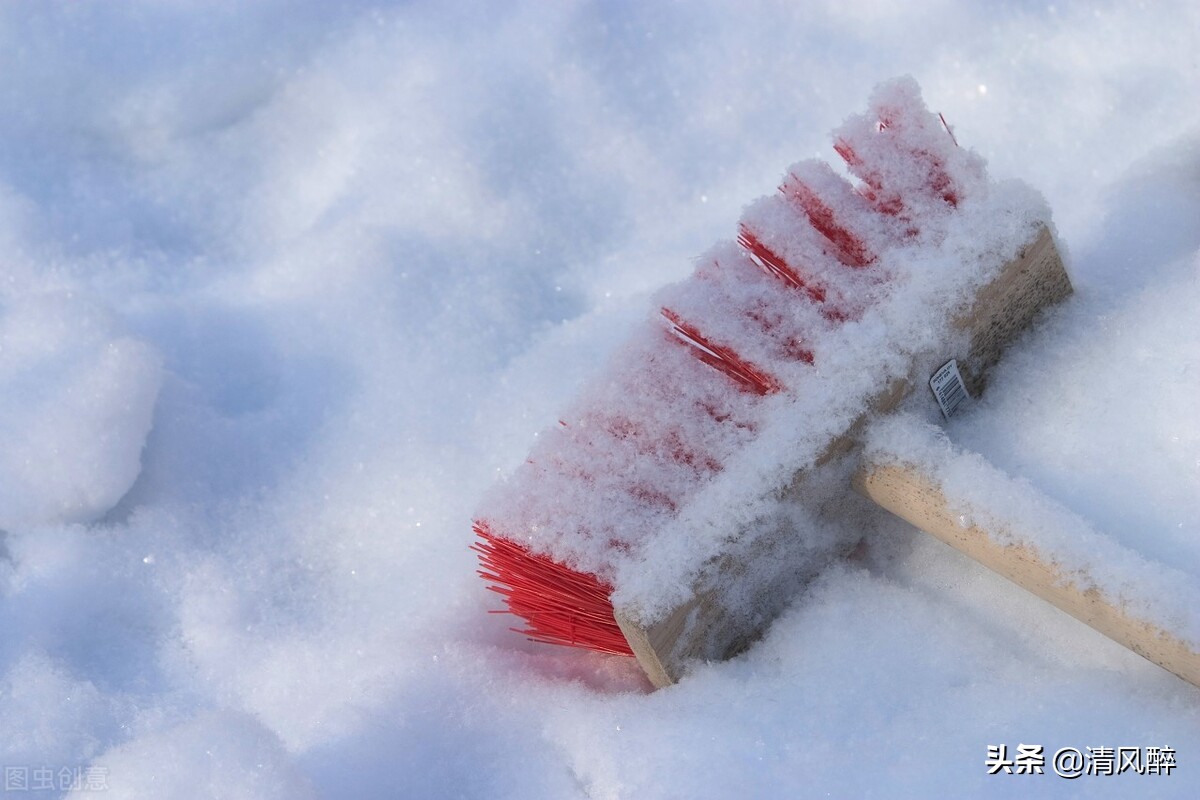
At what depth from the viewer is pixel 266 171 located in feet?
5.82

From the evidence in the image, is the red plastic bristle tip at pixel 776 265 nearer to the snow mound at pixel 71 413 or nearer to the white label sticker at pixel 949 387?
the white label sticker at pixel 949 387

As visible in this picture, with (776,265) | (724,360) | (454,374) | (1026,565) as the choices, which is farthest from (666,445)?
(454,374)

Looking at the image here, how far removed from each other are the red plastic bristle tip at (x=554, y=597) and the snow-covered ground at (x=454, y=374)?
0.06 meters

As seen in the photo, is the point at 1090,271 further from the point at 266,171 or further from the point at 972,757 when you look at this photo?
the point at 266,171

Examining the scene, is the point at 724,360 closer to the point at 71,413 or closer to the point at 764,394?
the point at 764,394

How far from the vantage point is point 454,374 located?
4.98 ft

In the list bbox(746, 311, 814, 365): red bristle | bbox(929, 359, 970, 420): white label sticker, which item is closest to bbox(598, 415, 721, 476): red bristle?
bbox(746, 311, 814, 365): red bristle

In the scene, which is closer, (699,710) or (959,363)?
(699,710)

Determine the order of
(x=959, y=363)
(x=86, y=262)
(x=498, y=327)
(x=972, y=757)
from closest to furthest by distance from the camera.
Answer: (x=972, y=757) < (x=959, y=363) < (x=498, y=327) < (x=86, y=262)

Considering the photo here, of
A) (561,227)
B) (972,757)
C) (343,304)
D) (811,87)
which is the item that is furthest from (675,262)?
(972,757)

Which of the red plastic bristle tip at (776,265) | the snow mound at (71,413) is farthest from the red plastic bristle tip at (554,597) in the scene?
the snow mound at (71,413)

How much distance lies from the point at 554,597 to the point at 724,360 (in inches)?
11.6

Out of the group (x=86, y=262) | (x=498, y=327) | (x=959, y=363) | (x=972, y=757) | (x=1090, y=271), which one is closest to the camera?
(x=972, y=757)

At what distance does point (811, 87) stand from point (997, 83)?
262mm
